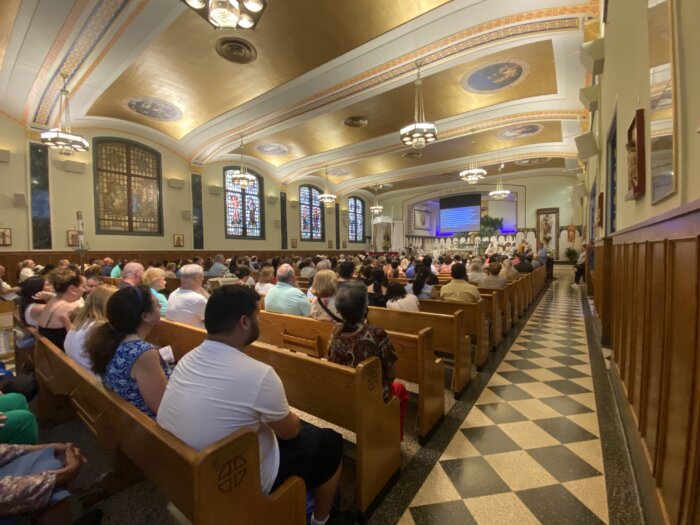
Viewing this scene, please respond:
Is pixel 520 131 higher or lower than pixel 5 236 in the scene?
higher

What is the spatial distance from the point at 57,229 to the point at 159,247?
2.52 meters

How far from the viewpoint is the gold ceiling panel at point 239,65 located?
4.86 meters

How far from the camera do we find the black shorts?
4.28 ft

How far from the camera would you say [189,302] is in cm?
297

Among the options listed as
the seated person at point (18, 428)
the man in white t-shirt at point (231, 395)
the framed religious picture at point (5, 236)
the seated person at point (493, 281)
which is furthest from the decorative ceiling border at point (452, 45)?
the framed religious picture at point (5, 236)

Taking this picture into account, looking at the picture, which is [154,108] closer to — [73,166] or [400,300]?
[73,166]

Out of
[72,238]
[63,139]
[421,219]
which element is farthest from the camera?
[421,219]

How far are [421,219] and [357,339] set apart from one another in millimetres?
20002

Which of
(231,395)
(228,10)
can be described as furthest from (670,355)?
(228,10)

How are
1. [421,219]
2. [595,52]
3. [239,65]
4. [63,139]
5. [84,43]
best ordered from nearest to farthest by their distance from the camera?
[595,52] < [84,43] < [239,65] < [63,139] < [421,219]

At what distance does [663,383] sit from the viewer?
1.40 metres

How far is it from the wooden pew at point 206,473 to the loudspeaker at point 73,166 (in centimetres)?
991

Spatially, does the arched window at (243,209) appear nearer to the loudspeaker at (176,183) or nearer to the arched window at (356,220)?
the loudspeaker at (176,183)

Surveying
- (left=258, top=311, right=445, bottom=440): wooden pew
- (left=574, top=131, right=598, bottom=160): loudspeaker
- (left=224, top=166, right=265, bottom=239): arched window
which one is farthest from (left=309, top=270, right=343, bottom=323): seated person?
(left=224, top=166, right=265, bottom=239): arched window
